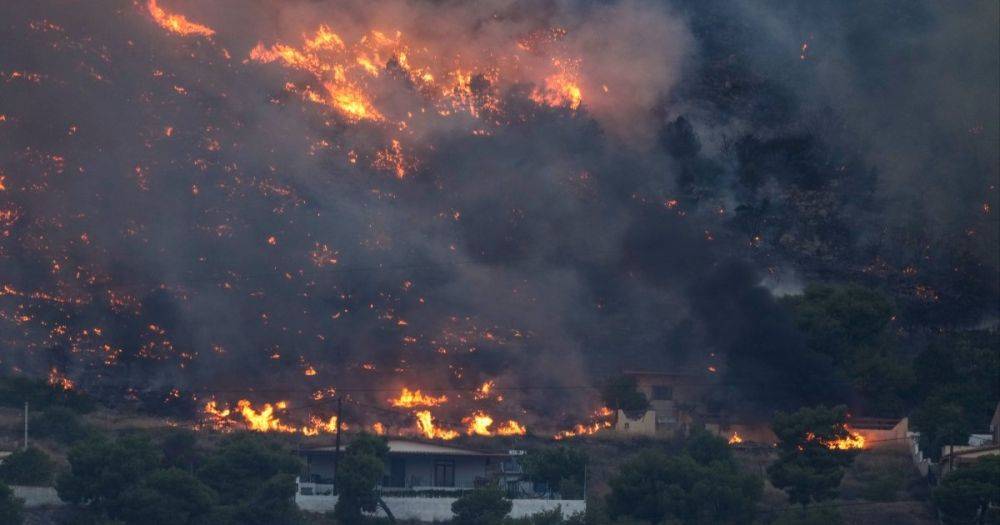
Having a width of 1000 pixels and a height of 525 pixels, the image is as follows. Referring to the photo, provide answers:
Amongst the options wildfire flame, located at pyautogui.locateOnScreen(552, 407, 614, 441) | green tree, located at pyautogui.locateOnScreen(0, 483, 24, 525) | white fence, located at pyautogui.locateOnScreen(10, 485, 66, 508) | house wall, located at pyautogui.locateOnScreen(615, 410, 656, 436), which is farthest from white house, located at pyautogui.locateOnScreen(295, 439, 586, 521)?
green tree, located at pyautogui.locateOnScreen(0, 483, 24, 525)

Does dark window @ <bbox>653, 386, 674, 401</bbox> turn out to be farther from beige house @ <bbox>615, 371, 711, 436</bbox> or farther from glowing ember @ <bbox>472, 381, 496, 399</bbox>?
glowing ember @ <bbox>472, 381, 496, 399</bbox>

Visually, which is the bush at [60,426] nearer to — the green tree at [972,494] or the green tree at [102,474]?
the green tree at [102,474]

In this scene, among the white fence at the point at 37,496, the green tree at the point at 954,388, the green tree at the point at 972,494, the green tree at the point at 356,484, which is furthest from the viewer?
the green tree at the point at 954,388

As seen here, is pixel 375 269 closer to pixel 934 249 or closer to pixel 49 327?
pixel 49 327

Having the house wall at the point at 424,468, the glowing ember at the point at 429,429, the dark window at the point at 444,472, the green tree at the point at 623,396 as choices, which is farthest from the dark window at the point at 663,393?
the dark window at the point at 444,472

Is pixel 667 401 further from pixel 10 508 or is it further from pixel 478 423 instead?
pixel 10 508

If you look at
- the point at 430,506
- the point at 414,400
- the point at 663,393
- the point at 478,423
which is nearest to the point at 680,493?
the point at 430,506
